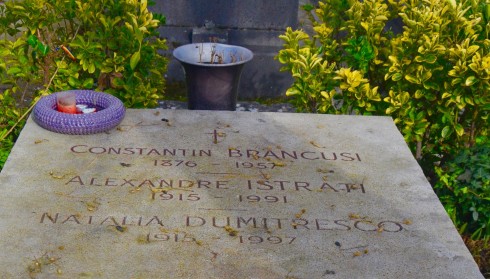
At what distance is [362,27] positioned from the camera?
470 centimetres

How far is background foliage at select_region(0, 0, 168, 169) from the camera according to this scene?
14.8ft

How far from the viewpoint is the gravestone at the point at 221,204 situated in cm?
276

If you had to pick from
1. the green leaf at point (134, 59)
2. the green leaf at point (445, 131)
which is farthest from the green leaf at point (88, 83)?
the green leaf at point (445, 131)

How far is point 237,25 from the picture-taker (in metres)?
6.32

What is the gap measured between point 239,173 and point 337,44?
1762 millimetres

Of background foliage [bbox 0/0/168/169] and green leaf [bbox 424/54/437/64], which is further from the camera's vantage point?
background foliage [bbox 0/0/168/169]

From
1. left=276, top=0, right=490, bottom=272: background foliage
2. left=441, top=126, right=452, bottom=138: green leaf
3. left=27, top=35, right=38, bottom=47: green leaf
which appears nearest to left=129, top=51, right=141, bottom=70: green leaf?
left=27, top=35, right=38, bottom=47: green leaf

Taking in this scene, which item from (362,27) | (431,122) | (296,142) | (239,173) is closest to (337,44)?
(362,27)

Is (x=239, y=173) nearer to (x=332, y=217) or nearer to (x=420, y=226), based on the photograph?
(x=332, y=217)

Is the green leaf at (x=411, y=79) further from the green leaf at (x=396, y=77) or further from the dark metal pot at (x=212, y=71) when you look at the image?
the dark metal pot at (x=212, y=71)

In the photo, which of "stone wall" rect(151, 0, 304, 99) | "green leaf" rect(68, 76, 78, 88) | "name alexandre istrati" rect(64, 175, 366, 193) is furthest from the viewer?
"stone wall" rect(151, 0, 304, 99)

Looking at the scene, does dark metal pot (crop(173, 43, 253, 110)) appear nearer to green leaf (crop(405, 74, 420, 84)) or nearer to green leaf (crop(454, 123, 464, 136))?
green leaf (crop(405, 74, 420, 84))

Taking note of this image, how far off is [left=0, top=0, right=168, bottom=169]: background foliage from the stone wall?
1.45 metres

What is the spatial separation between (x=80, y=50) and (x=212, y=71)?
97 centimetres
